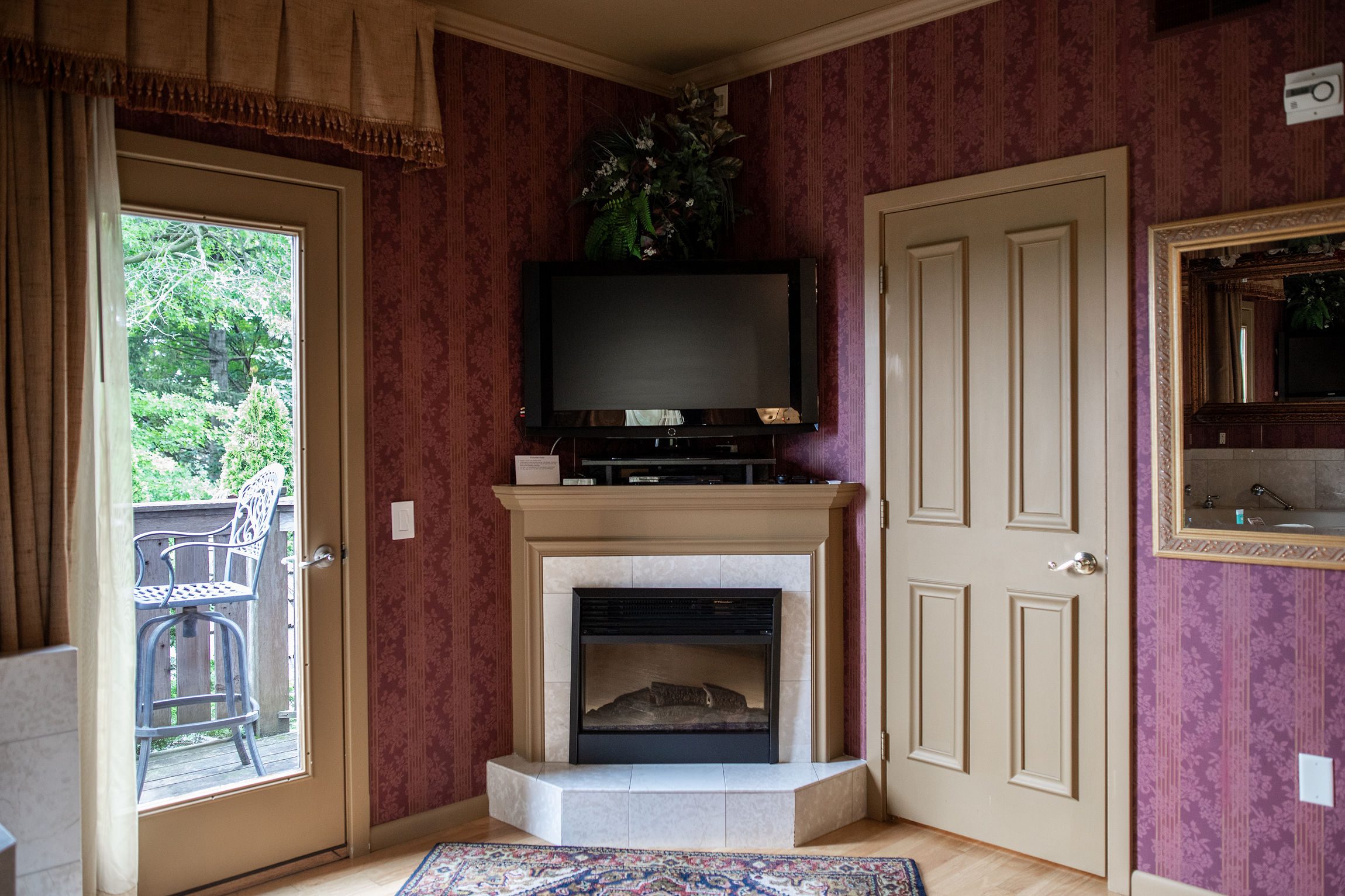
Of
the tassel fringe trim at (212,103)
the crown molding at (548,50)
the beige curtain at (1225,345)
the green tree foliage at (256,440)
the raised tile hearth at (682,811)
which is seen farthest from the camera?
the crown molding at (548,50)

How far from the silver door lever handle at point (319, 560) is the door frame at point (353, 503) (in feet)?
Result: 0.16

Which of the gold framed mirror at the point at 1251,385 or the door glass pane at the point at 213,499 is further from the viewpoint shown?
the door glass pane at the point at 213,499

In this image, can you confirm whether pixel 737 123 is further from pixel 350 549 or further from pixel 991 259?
pixel 350 549

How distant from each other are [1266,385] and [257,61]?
8.94ft

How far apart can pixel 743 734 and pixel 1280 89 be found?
240 centimetres

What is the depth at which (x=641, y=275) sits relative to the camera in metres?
3.35

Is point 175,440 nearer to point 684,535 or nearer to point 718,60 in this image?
point 684,535

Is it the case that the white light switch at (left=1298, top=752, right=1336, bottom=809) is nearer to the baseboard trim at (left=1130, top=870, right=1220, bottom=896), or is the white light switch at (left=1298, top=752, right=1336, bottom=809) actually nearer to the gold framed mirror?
the baseboard trim at (left=1130, top=870, right=1220, bottom=896)

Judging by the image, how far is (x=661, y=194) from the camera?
3389mm

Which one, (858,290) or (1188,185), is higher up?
(1188,185)

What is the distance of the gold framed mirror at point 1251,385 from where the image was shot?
2.39 meters

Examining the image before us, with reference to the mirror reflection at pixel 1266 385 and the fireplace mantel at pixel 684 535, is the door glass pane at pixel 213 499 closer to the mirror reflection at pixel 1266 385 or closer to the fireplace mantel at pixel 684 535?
the fireplace mantel at pixel 684 535

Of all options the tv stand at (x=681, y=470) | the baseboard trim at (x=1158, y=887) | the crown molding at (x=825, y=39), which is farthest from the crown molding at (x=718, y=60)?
the baseboard trim at (x=1158, y=887)

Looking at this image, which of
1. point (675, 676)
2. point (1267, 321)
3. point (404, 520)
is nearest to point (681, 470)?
point (675, 676)
